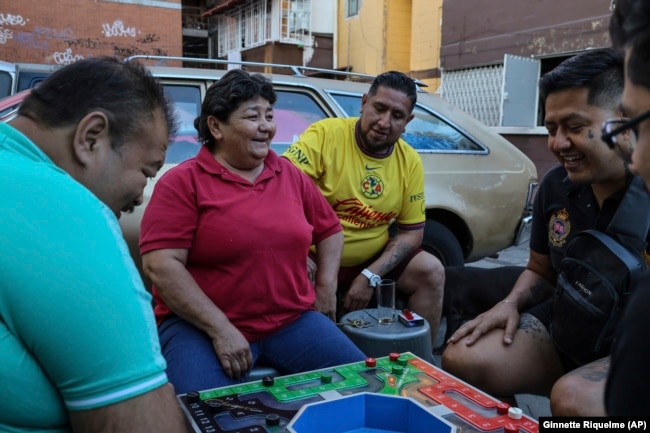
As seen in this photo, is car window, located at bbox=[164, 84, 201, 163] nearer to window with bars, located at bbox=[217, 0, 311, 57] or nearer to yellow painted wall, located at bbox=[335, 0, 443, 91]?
yellow painted wall, located at bbox=[335, 0, 443, 91]

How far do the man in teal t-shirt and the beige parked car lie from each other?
8.71 ft

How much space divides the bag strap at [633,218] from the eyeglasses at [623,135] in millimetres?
947

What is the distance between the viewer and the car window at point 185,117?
11.5 ft

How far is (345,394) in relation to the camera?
138 cm

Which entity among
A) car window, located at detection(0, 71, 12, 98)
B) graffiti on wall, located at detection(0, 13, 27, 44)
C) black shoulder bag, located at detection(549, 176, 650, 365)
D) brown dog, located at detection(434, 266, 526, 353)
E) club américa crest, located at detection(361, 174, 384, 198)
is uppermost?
graffiti on wall, located at detection(0, 13, 27, 44)

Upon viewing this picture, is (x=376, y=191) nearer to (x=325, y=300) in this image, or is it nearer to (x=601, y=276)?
(x=325, y=300)

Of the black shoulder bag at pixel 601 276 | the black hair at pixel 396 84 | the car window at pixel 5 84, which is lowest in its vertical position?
the black shoulder bag at pixel 601 276

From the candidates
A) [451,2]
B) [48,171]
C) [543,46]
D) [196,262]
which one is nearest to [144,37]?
[451,2]

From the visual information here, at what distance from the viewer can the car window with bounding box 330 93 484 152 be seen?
14.0ft

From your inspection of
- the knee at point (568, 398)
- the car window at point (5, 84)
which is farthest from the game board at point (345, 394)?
the car window at point (5, 84)

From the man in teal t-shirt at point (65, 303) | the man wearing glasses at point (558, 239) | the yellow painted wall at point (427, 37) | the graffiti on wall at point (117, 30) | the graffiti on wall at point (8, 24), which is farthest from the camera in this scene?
the graffiti on wall at point (117, 30)

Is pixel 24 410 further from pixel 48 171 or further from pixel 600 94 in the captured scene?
pixel 600 94

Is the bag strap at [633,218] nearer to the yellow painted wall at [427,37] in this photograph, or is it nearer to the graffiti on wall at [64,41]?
the yellow painted wall at [427,37]

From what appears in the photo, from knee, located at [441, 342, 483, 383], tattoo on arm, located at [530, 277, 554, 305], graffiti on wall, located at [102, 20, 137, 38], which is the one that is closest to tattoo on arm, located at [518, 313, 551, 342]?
tattoo on arm, located at [530, 277, 554, 305]
